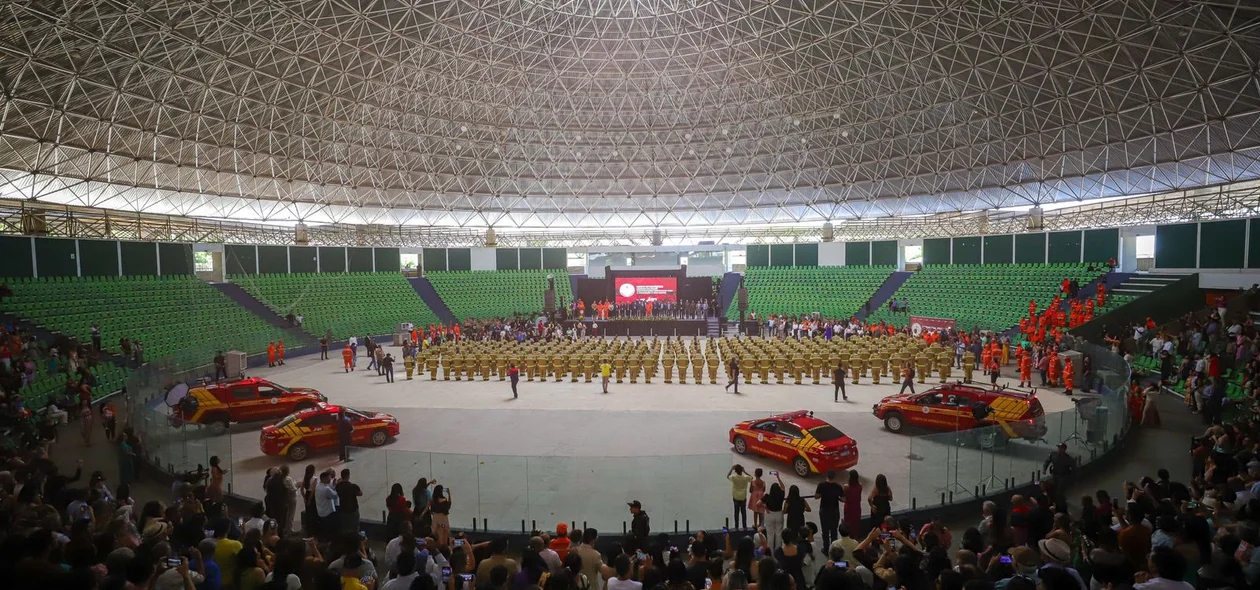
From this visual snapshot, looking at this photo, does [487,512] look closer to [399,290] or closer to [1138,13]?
[1138,13]

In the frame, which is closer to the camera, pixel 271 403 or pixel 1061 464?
pixel 1061 464

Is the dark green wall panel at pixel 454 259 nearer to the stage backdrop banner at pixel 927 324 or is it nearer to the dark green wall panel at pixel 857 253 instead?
the dark green wall panel at pixel 857 253

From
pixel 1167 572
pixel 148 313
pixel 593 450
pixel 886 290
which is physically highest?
pixel 148 313

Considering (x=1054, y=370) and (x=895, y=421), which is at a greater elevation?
(x=1054, y=370)

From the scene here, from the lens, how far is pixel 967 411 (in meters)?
14.2

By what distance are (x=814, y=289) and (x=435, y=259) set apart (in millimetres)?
29791

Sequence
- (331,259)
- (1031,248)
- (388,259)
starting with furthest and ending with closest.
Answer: (388,259), (331,259), (1031,248)

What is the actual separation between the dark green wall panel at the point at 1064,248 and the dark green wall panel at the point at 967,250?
4.46 meters

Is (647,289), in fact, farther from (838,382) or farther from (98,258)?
(98,258)

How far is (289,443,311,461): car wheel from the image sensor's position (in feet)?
44.2

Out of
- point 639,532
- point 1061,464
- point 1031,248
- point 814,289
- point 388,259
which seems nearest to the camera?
point 639,532

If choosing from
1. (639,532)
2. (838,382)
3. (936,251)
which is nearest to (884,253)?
(936,251)

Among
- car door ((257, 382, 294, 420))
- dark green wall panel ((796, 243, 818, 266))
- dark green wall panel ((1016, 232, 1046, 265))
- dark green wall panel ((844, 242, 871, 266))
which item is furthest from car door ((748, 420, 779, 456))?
dark green wall panel ((796, 243, 818, 266))

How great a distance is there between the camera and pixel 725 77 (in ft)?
125
